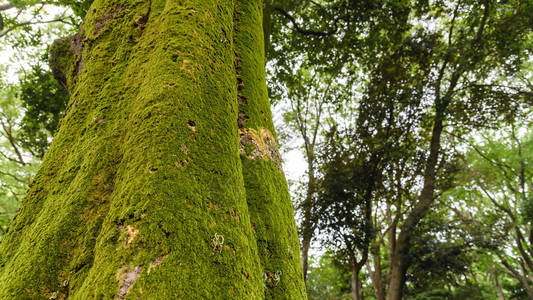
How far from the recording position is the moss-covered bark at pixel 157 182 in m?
1.12

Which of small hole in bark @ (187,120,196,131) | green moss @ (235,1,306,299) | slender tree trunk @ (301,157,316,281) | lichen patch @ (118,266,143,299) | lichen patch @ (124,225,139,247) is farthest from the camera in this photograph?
slender tree trunk @ (301,157,316,281)

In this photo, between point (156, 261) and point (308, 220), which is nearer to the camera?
point (156, 261)

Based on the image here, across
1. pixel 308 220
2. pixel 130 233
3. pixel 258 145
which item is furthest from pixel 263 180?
pixel 308 220

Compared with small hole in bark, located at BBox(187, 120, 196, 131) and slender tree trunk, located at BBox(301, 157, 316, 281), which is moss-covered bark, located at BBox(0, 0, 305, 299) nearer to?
small hole in bark, located at BBox(187, 120, 196, 131)

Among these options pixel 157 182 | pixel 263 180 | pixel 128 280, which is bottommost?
pixel 128 280

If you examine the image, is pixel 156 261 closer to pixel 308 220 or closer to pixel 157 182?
pixel 157 182

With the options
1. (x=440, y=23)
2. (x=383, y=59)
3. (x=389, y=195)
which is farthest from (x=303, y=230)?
(x=440, y=23)

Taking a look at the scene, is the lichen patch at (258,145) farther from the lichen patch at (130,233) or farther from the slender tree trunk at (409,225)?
the slender tree trunk at (409,225)

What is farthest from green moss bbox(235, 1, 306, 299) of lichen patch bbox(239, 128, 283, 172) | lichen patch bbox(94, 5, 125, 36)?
lichen patch bbox(94, 5, 125, 36)

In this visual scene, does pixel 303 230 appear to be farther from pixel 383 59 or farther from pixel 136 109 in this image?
pixel 136 109

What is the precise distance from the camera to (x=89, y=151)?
1.67 meters

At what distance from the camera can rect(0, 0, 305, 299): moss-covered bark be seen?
3.68ft

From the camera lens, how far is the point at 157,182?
1.26 m

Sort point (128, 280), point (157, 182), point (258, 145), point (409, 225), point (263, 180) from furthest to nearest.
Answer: point (409, 225)
point (258, 145)
point (263, 180)
point (157, 182)
point (128, 280)
